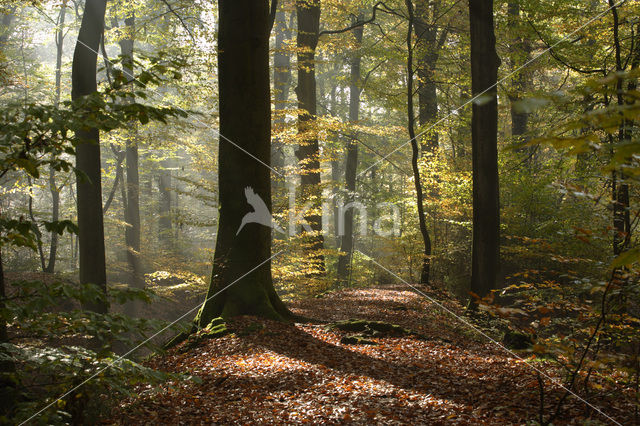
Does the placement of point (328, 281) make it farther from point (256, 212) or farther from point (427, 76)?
point (427, 76)

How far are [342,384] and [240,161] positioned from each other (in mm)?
3493

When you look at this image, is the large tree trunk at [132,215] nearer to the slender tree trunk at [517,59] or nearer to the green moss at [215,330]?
the green moss at [215,330]

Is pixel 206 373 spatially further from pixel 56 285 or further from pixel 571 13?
pixel 571 13

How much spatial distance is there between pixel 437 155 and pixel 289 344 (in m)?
9.00

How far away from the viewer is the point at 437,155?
42.5 ft

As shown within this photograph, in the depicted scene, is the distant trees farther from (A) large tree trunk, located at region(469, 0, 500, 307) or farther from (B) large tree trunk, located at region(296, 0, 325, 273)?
(A) large tree trunk, located at region(469, 0, 500, 307)

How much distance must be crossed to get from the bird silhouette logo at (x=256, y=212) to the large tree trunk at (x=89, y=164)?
12.5ft

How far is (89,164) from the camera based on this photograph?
8305 millimetres

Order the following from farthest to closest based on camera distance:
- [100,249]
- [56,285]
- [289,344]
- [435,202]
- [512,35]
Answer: [435,202] → [512,35] → [100,249] → [289,344] → [56,285]

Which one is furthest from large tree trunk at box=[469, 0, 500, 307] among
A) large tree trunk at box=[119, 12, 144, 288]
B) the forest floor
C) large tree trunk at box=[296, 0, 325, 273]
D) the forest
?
large tree trunk at box=[119, 12, 144, 288]

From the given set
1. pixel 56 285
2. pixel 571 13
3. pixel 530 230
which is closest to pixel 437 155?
pixel 530 230

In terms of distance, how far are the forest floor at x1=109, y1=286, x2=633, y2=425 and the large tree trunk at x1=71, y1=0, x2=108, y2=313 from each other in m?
4.03

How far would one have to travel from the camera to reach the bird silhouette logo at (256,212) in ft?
20.7

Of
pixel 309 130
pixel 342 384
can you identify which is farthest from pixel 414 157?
pixel 342 384
